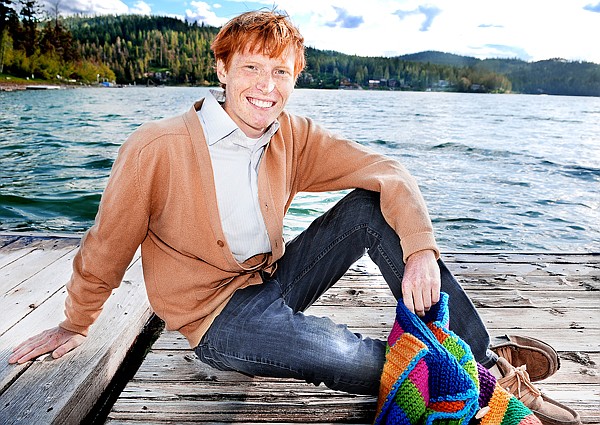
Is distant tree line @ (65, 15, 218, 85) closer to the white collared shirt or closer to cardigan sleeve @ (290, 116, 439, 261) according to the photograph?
cardigan sleeve @ (290, 116, 439, 261)

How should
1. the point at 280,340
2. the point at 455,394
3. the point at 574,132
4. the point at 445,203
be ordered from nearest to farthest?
the point at 455,394, the point at 280,340, the point at 445,203, the point at 574,132

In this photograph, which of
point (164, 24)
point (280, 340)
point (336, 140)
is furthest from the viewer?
point (164, 24)

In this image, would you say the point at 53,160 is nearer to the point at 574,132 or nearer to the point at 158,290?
the point at 158,290

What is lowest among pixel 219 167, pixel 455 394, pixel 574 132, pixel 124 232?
pixel 574 132

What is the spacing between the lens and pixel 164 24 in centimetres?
10206

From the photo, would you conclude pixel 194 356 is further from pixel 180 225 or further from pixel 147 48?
pixel 147 48

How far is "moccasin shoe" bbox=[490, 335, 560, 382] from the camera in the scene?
1763 mm

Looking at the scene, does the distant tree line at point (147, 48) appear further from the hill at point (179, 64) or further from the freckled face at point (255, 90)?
the freckled face at point (255, 90)

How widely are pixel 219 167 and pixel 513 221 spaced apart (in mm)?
6737

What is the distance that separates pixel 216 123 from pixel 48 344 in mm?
881

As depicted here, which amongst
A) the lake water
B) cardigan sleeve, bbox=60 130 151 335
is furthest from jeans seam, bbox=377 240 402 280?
the lake water

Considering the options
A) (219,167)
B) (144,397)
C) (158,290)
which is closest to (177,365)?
(144,397)

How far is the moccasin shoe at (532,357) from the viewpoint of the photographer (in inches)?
69.4

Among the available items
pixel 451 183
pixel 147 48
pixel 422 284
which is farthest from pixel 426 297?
pixel 147 48
